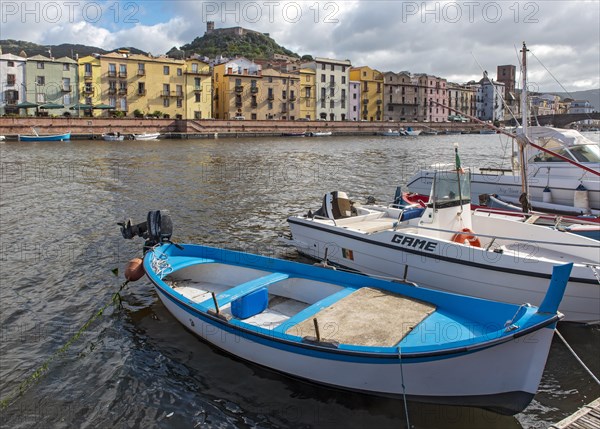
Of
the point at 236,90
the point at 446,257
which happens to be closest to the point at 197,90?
the point at 236,90

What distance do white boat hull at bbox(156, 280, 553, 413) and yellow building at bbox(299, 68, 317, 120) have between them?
9979cm

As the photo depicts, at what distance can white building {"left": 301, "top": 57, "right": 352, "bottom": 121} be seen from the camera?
109 meters

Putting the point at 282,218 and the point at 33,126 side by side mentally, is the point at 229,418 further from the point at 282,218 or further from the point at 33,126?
the point at 33,126

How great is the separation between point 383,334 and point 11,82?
84923 millimetres

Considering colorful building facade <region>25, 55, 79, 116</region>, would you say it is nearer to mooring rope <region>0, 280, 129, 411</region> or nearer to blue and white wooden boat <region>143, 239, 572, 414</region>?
mooring rope <region>0, 280, 129, 411</region>

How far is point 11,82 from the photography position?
78000 mm

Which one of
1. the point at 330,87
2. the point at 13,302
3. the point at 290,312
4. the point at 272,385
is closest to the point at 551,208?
A: the point at 290,312

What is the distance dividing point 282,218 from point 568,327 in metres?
12.6

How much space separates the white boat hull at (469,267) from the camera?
388 inches

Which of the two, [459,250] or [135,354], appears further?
[459,250]

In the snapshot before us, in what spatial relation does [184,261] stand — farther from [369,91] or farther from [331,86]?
[369,91]

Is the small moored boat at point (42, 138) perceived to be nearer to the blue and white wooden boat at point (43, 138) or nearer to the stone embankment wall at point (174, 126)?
the blue and white wooden boat at point (43, 138)

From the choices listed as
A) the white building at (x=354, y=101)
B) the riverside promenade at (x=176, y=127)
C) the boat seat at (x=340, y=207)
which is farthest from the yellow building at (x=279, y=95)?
the boat seat at (x=340, y=207)

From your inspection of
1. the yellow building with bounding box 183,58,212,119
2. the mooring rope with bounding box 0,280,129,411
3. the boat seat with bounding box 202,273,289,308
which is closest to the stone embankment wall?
the yellow building with bounding box 183,58,212,119
